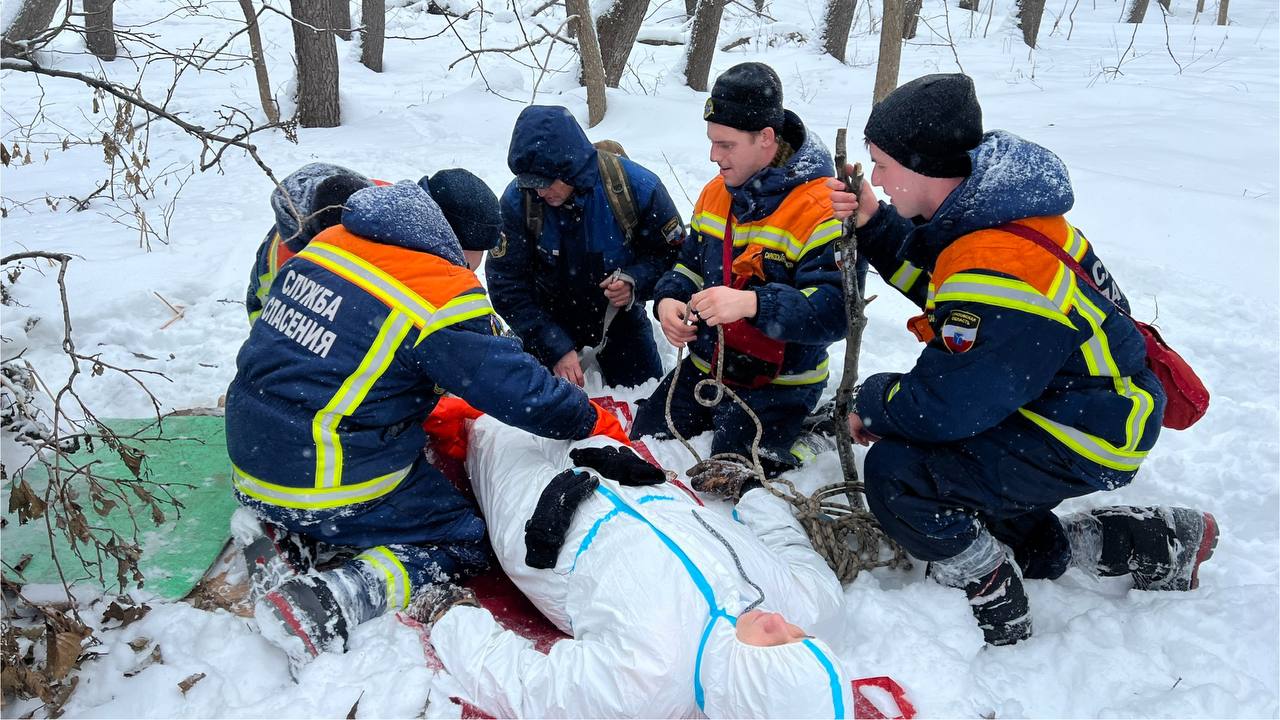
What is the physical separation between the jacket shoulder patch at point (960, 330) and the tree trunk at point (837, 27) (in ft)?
34.1

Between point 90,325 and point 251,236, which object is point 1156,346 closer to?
point 90,325

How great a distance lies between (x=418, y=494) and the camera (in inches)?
104

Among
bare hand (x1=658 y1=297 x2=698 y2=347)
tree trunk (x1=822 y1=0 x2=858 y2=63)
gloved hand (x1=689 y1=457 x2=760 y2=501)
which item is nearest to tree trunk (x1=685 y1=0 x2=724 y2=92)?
tree trunk (x1=822 y1=0 x2=858 y2=63)

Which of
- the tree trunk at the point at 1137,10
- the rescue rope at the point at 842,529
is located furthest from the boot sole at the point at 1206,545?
the tree trunk at the point at 1137,10

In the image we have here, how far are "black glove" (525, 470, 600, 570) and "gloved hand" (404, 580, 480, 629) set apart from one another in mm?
294

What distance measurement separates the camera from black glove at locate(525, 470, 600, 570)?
226 centimetres

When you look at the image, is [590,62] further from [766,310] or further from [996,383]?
[996,383]

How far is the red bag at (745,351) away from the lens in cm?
316

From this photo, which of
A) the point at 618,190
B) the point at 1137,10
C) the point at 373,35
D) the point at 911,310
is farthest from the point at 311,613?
the point at 1137,10

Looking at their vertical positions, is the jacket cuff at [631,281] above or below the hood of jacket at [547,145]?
below

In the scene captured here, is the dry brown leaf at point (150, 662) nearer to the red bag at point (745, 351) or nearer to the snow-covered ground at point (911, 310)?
the snow-covered ground at point (911, 310)

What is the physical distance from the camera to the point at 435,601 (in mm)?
2494

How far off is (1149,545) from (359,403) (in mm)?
2368

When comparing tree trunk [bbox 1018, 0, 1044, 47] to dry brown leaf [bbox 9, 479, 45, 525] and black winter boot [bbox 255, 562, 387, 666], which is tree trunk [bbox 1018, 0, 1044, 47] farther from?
dry brown leaf [bbox 9, 479, 45, 525]
